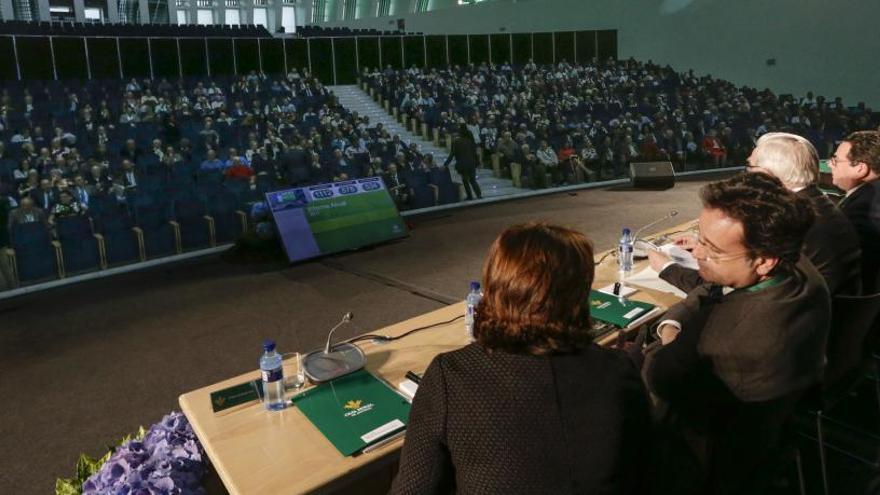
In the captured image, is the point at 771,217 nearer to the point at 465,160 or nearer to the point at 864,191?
the point at 864,191

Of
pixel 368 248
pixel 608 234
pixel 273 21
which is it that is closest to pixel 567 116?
pixel 608 234

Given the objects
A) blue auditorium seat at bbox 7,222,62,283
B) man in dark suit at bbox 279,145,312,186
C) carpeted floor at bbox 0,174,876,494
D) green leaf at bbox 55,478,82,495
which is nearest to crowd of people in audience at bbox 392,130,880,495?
green leaf at bbox 55,478,82,495

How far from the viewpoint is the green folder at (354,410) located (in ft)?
5.08

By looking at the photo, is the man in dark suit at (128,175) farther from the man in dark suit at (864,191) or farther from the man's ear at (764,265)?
the man's ear at (764,265)

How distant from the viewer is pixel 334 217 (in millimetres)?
6406

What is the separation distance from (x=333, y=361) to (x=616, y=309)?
111cm

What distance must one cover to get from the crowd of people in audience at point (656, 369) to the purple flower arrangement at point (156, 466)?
794 mm

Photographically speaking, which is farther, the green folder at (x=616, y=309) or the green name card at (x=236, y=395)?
the green folder at (x=616, y=309)

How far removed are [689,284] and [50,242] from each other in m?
5.91

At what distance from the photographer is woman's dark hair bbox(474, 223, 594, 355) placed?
108 centimetres

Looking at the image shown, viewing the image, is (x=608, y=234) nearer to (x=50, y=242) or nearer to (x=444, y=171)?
(x=444, y=171)

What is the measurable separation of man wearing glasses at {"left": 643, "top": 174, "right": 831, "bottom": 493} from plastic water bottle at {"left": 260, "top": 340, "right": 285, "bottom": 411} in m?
1.01

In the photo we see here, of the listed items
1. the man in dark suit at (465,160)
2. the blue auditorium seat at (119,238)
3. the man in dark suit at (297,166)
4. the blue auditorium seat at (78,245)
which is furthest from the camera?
the man in dark suit at (465,160)

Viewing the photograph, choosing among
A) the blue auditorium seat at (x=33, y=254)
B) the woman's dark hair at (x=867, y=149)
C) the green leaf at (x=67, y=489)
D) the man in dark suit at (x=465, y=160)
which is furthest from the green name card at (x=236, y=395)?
the man in dark suit at (x=465, y=160)
